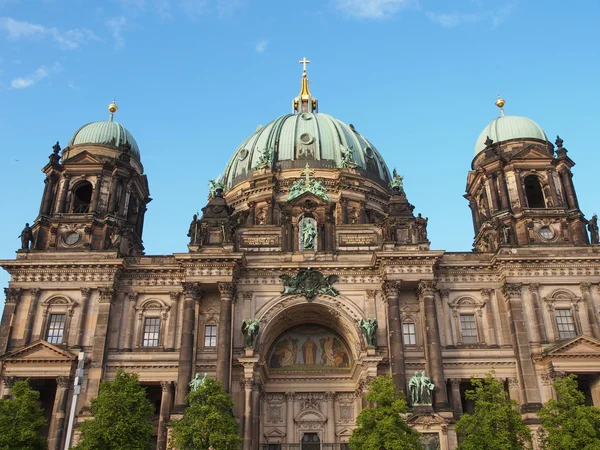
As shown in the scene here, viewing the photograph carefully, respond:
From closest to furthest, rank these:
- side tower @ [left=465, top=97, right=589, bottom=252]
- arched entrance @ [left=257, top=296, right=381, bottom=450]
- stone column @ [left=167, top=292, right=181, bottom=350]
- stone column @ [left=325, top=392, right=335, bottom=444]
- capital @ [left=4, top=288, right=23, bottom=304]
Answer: stone column @ [left=167, top=292, right=181, bottom=350] → capital @ [left=4, top=288, right=23, bottom=304] → arched entrance @ [left=257, top=296, right=381, bottom=450] → stone column @ [left=325, top=392, right=335, bottom=444] → side tower @ [left=465, top=97, right=589, bottom=252]

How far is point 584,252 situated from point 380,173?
2083 centimetres

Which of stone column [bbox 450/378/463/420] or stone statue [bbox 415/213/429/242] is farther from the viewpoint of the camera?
stone statue [bbox 415/213/429/242]

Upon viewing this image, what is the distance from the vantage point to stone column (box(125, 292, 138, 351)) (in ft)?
126

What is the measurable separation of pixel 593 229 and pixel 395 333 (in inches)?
624

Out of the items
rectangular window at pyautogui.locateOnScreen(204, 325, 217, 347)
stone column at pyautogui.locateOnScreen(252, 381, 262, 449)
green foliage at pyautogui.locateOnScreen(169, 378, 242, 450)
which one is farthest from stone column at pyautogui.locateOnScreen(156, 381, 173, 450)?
stone column at pyautogui.locateOnScreen(252, 381, 262, 449)

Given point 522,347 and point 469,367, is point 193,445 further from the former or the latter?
point 522,347

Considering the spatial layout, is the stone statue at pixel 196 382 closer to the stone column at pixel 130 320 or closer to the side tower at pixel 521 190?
the stone column at pixel 130 320

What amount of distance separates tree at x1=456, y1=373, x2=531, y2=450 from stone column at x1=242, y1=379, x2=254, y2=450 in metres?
11.3

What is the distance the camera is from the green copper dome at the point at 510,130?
1806 inches

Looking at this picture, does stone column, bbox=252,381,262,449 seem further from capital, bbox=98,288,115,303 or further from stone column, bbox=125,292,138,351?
capital, bbox=98,288,115,303

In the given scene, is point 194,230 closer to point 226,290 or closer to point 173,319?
point 226,290

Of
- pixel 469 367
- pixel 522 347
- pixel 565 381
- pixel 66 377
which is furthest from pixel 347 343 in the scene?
pixel 66 377

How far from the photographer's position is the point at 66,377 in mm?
36250

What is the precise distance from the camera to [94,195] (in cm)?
4275
